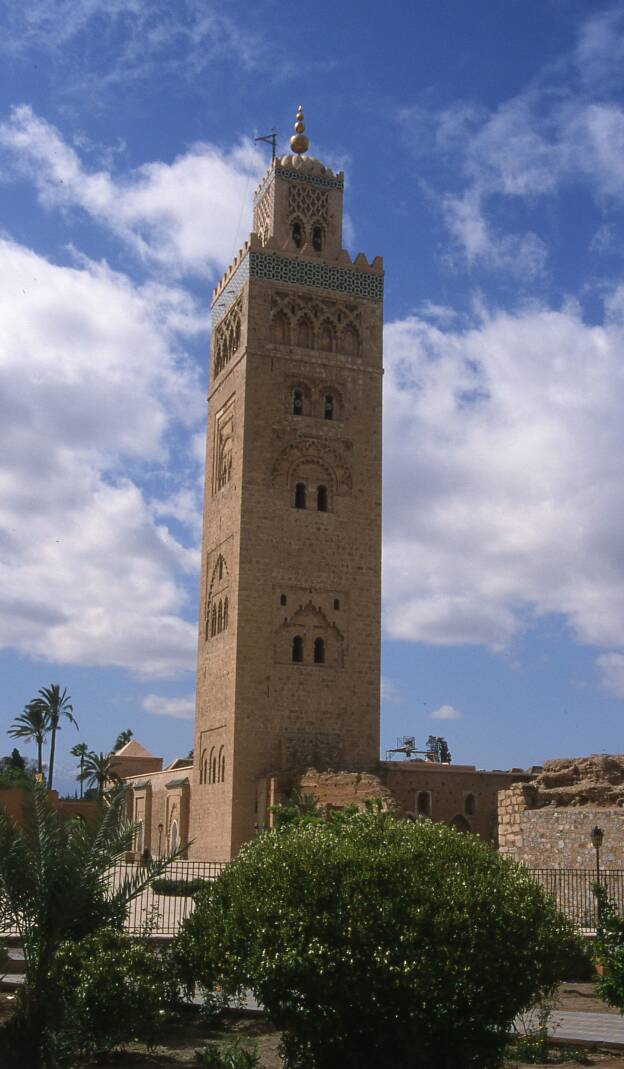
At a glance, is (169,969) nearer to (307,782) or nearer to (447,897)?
(447,897)

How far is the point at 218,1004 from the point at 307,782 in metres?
15.7

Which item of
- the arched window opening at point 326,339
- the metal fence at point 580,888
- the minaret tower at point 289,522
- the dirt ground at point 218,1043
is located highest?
the arched window opening at point 326,339

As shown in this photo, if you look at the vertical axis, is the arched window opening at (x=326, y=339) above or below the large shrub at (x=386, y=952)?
above

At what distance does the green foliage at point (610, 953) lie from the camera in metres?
9.98

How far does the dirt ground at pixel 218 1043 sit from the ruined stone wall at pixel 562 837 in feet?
21.1

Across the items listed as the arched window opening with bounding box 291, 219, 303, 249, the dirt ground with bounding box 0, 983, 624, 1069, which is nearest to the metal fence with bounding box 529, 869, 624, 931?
the dirt ground with bounding box 0, 983, 624, 1069

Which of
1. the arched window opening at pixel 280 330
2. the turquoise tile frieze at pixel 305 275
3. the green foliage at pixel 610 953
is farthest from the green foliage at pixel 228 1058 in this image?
the turquoise tile frieze at pixel 305 275

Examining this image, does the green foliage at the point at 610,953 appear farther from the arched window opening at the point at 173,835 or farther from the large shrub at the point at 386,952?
the arched window opening at the point at 173,835

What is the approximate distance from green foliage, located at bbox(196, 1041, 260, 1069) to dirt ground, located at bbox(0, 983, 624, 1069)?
142mm

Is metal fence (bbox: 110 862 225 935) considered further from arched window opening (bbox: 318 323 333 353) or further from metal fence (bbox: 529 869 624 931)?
arched window opening (bbox: 318 323 333 353)

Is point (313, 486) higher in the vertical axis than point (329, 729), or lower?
higher

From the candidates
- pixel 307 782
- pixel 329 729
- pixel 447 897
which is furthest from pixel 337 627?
pixel 447 897

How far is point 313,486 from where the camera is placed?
29.2m

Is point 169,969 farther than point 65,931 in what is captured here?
Yes
